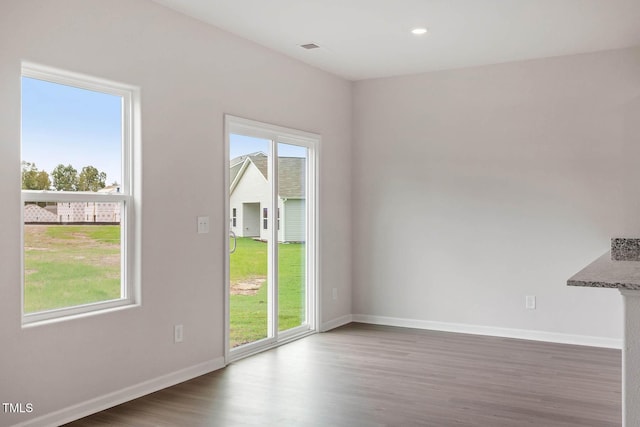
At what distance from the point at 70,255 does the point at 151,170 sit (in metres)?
0.79

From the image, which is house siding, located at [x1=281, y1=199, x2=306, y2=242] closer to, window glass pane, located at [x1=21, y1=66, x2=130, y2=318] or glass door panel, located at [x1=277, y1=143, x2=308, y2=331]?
glass door panel, located at [x1=277, y1=143, x2=308, y2=331]

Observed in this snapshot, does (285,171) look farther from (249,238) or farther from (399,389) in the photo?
(399,389)

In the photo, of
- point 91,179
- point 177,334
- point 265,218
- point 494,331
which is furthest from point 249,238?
point 494,331

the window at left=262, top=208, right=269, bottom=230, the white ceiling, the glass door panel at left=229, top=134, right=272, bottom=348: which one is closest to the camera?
the white ceiling

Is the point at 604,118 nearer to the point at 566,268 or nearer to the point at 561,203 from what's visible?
the point at 561,203

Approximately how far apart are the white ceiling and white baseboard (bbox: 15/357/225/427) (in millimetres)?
2668

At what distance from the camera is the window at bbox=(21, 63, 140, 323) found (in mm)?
3395

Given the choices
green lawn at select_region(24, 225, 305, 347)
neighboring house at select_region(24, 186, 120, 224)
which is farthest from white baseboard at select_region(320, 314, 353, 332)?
neighboring house at select_region(24, 186, 120, 224)

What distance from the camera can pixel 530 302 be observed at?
573 centimetres

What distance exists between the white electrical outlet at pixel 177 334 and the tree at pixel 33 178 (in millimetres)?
1387

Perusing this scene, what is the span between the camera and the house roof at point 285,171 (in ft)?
16.6

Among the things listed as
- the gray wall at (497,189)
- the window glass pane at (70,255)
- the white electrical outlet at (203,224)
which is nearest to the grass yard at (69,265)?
the window glass pane at (70,255)

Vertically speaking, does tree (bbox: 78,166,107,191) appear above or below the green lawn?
above

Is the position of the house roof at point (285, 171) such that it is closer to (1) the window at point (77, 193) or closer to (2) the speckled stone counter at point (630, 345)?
(1) the window at point (77, 193)
